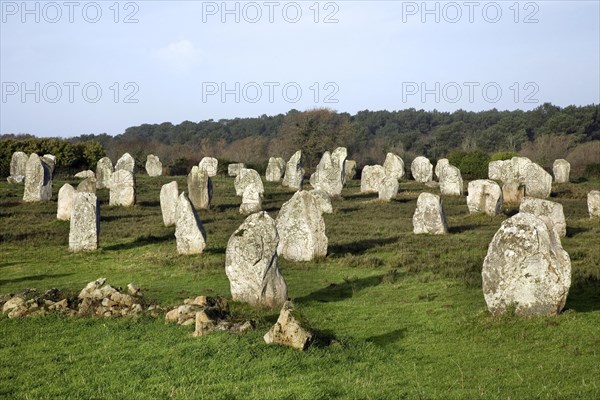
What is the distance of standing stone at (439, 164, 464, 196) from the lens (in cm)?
4281

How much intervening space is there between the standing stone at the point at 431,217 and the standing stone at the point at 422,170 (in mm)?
32262

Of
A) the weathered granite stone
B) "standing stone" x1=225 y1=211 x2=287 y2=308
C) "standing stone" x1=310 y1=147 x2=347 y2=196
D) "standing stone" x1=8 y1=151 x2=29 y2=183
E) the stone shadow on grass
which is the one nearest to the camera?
the weathered granite stone

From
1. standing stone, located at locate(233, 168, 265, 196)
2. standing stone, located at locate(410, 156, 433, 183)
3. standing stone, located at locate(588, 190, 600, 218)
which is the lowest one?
standing stone, located at locate(588, 190, 600, 218)

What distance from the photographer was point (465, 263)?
65.5ft

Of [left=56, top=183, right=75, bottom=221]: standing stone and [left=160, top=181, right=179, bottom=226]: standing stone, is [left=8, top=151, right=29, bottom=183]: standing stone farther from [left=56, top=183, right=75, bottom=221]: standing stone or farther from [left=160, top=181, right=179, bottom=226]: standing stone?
[left=160, top=181, right=179, bottom=226]: standing stone

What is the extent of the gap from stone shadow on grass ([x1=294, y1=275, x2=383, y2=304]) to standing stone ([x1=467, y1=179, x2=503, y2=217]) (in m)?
Result: 14.0

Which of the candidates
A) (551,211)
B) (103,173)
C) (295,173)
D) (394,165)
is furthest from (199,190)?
(394,165)

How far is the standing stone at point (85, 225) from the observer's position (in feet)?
76.7

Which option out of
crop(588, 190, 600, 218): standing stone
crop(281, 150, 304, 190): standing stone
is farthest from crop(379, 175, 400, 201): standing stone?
crop(588, 190, 600, 218): standing stone

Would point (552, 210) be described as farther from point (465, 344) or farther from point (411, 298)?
point (465, 344)

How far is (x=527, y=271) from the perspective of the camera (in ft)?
43.7

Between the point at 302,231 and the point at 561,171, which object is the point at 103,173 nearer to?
the point at 302,231

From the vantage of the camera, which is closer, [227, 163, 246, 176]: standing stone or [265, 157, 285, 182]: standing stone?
[265, 157, 285, 182]: standing stone

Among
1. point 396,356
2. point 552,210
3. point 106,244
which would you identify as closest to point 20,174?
point 106,244
